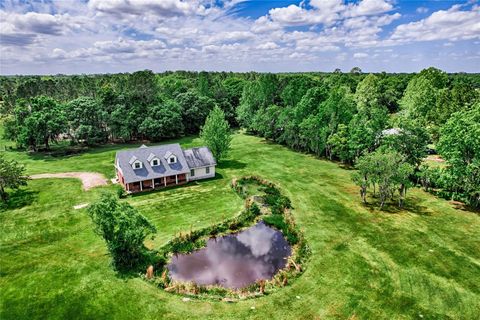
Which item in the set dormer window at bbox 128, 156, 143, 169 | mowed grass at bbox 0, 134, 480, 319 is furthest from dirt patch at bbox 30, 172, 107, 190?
dormer window at bbox 128, 156, 143, 169

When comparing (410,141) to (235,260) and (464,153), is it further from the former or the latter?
(235,260)

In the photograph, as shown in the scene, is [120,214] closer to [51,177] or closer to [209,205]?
[209,205]

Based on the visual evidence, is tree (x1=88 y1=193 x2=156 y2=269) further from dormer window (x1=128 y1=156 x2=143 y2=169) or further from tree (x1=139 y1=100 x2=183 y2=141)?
tree (x1=139 y1=100 x2=183 y2=141)

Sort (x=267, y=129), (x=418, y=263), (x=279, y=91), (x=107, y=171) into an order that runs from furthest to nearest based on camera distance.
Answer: (x=279, y=91) < (x=267, y=129) < (x=107, y=171) < (x=418, y=263)

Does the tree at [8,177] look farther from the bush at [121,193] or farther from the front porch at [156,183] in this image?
the front porch at [156,183]

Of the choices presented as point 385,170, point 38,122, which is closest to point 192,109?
point 38,122

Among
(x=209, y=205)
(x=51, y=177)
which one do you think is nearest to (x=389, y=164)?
(x=209, y=205)
